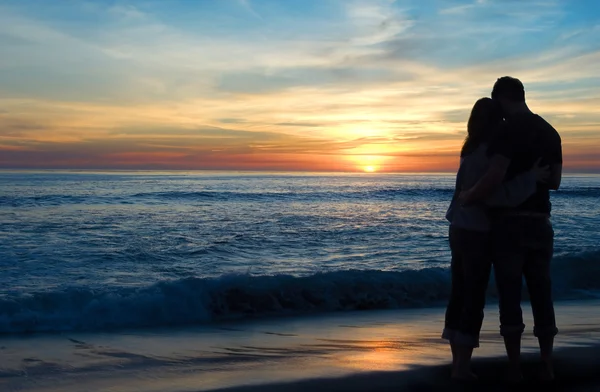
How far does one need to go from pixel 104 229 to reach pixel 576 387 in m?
13.6

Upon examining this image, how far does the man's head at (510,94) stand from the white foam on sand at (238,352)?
1.96 meters

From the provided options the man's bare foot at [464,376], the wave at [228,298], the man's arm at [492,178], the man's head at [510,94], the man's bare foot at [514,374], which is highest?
the man's head at [510,94]

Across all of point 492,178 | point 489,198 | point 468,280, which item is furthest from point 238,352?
point 492,178

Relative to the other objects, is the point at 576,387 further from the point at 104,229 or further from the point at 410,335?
the point at 104,229

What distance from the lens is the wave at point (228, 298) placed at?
6790 mm

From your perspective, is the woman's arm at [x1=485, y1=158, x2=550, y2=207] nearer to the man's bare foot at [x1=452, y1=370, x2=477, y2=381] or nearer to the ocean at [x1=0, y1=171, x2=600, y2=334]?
the man's bare foot at [x1=452, y1=370, x2=477, y2=381]

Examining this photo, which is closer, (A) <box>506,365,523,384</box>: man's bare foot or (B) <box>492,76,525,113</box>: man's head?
(B) <box>492,76,525,113</box>: man's head

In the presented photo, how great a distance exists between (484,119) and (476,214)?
58 centimetres

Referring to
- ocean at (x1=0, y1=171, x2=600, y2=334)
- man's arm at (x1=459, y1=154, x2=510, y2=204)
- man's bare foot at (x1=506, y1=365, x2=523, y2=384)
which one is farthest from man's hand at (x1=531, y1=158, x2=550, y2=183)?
ocean at (x1=0, y1=171, x2=600, y2=334)

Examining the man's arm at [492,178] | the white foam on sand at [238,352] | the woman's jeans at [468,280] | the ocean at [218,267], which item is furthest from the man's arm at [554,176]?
the ocean at [218,267]

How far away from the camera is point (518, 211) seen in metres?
3.41

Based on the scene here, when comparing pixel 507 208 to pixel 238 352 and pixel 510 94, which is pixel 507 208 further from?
pixel 238 352

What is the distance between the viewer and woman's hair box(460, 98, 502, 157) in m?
3.45

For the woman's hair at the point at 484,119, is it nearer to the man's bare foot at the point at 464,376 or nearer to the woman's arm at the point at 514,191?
the woman's arm at the point at 514,191
